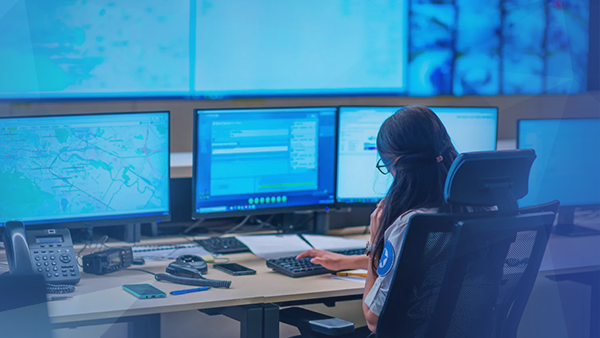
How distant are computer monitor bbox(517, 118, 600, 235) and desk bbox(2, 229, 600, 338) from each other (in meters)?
0.49

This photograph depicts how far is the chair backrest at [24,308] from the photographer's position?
937 millimetres

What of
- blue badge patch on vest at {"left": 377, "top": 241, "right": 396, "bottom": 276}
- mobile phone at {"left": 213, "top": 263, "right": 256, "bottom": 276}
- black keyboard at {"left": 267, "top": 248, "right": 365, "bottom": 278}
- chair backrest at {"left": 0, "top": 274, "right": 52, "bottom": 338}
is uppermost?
chair backrest at {"left": 0, "top": 274, "right": 52, "bottom": 338}

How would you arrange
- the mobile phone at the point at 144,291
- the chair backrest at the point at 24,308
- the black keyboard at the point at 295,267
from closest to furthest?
the chair backrest at the point at 24,308
the mobile phone at the point at 144,291
the black keyboard at the point at 295,267

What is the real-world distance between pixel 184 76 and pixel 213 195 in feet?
3.94

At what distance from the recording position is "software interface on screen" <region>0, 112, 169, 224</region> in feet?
6.90

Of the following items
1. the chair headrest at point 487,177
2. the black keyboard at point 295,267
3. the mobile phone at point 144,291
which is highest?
the chair headrest at point 487,177

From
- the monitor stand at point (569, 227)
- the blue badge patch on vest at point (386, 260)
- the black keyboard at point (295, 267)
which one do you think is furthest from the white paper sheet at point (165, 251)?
the monitor stand at point (569, 227)

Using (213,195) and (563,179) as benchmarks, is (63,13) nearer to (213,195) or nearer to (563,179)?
(213,195)

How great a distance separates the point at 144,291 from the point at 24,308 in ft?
3.24

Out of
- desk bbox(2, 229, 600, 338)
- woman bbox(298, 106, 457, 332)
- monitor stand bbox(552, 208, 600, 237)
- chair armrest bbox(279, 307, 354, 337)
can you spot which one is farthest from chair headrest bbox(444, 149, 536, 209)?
monitor stand bbox(552, 208, 600, 237)

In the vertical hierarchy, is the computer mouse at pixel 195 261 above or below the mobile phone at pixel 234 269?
above

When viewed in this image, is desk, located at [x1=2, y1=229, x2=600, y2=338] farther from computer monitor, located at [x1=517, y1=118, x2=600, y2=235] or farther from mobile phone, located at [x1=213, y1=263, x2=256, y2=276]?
computer monitor, located at [x1=517, y1=118, x2=600, y2=235]

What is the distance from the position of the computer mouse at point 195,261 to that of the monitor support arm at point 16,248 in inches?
17.9

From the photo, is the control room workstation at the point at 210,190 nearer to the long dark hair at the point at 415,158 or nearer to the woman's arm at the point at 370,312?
the woman's arm at the point at 370,312
